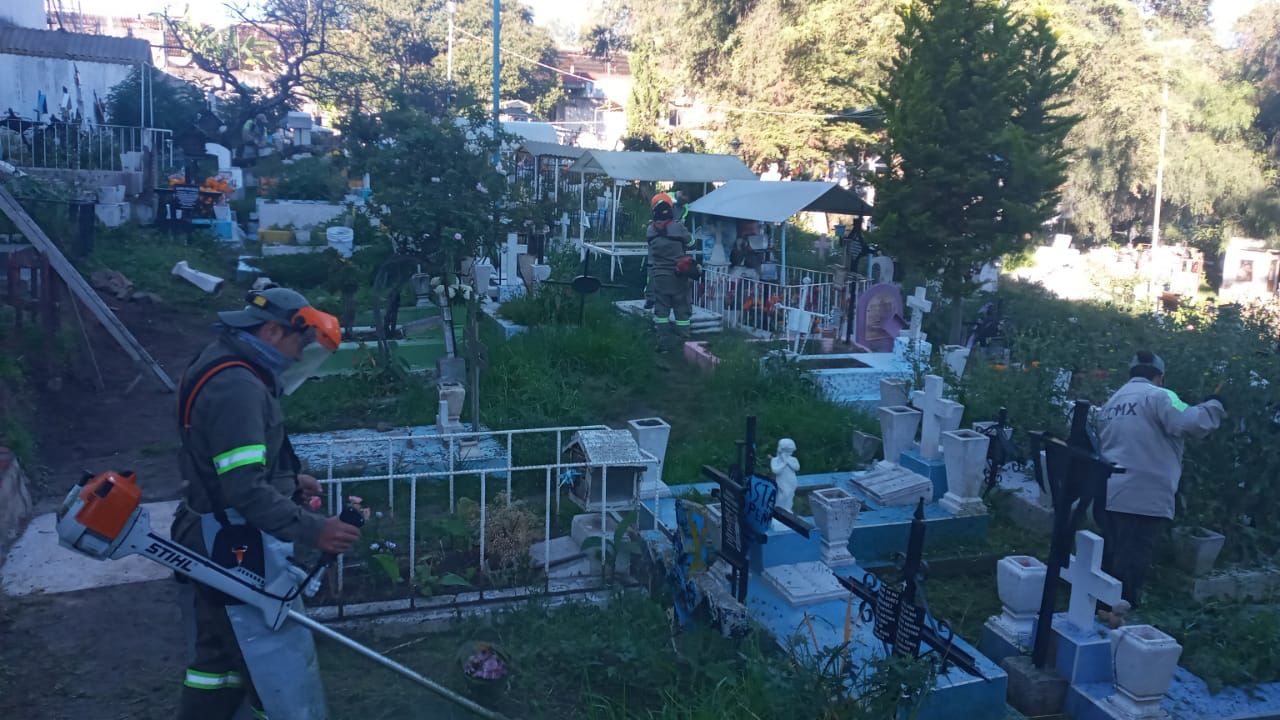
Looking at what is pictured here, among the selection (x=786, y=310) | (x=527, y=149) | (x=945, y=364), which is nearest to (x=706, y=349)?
(x=786, y=310)

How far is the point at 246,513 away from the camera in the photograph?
3.27m

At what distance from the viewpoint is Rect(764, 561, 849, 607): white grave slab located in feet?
16.1

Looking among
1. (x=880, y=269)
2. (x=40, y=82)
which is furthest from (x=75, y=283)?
(x=40, y=82)

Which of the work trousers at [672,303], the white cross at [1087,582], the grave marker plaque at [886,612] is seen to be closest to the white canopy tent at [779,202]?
the work trousers at [672,303]

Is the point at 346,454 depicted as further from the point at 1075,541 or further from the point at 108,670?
the point at 1075,541

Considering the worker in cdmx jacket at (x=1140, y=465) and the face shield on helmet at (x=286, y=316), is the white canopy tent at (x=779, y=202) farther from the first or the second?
the face shield on helmet at (x=286, y=316)

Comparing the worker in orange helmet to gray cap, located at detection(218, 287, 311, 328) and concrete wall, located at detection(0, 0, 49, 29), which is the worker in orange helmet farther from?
concrete wall, located at detection(0, 0, 49, 29)

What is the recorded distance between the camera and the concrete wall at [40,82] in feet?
66.7

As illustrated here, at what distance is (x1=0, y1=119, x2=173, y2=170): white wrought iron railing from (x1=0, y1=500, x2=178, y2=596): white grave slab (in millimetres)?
13087

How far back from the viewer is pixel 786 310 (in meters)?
11.5

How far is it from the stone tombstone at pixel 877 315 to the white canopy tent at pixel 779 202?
1342mm

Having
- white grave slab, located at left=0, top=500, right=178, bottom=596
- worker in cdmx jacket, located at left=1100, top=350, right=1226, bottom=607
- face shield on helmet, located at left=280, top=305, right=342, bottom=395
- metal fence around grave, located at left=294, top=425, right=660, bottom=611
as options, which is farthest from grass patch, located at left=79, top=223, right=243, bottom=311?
worker in cdmx jacket, located at left=1100, top=350, right=1226, bottom=607

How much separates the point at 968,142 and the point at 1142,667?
8.37 metres

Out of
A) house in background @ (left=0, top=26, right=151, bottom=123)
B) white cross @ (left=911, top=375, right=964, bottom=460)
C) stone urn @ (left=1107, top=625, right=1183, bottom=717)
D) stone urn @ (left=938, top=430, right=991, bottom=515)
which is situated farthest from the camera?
house in background @ (left=0, top=26, right=151, bottom=123)
